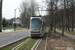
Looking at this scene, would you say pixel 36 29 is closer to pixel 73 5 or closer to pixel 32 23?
pixel 32 23

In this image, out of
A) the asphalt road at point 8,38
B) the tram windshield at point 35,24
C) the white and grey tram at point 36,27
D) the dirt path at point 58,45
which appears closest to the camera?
the dirt path at point 58,45

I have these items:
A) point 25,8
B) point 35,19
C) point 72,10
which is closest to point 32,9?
point 25,8

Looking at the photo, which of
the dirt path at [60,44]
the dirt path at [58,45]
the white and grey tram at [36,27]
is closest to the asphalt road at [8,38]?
the white and grey tram at [36,27]

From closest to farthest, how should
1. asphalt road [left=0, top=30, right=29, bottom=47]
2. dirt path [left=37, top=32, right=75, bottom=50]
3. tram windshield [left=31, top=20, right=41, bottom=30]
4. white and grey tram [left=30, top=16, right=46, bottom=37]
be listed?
dirt path [left=37, top=32, right=75, bottom=50] < asphalt road [left=0, top=30, right=29, bottom=47] < white and grey tram [left=30, top=16, right=46, bottom=37] < tram windshield [left=31, top=20, right=41, bottom=30]

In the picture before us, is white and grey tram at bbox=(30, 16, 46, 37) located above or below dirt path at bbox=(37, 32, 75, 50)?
above

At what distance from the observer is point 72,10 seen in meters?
33.6

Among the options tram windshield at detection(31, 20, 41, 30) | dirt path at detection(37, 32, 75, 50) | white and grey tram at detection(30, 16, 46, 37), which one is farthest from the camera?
tram windshield at detection(31, 20, 41, 30)

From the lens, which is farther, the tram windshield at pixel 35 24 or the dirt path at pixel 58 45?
the tram windshield at pixel 35 24

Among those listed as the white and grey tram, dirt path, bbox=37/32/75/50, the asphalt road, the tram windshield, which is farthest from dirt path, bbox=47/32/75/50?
the asphalt road

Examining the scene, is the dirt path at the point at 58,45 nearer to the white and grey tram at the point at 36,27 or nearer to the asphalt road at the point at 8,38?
the white and grey tram at the point at 36,27

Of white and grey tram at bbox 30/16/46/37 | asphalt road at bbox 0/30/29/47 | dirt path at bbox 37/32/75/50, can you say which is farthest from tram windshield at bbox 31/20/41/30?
dirt path at bbox 37/32/75/50

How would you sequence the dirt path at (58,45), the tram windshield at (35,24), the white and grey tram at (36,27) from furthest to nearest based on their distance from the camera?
1. the tram windshield at (35,24)
2. the white and grey tram at (36,27)
3. the dirt path at (58,45)

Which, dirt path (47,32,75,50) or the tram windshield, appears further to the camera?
the tram windshield

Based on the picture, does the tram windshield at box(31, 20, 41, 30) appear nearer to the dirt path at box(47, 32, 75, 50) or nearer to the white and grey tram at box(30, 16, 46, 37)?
the white and grey tram at box(30, 16, 46, 37)
